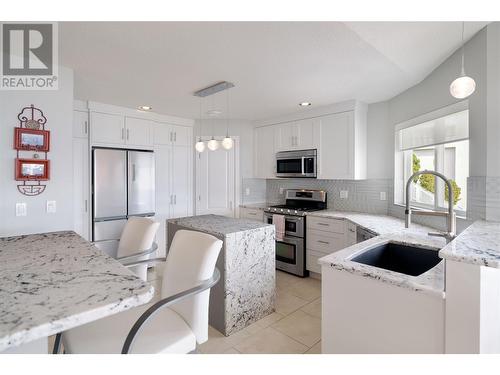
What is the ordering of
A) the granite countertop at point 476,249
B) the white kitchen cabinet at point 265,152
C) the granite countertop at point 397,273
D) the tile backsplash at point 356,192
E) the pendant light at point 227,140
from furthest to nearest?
the white kitchen cabinet at point 265,152 < the tile backsplash at point 356,192 < the pendant light at point 227,140 < the granite countertop at point 397,273 < the granite countertop at point 476,249

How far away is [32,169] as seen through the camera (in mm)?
2119

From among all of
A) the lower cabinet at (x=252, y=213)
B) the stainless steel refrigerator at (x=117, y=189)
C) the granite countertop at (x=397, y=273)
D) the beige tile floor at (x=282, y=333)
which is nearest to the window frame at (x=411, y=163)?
the granite countertop at (x=397, y=273)

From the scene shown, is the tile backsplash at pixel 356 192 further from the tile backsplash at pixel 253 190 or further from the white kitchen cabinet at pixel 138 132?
the white kitchen cabinet at pixel 138 132

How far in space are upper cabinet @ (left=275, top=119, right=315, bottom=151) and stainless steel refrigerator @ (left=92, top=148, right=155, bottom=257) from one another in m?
1.89

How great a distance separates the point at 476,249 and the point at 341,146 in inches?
102

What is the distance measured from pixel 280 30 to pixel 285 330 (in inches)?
89.8

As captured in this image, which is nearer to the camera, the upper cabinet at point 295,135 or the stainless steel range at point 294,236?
the stainless steel range at point 294,236

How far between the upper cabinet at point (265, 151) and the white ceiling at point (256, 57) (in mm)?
1140

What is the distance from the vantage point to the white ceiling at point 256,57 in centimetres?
173

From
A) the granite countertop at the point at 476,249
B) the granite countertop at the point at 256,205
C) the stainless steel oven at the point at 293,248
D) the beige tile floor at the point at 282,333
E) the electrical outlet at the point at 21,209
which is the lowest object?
the beige tile floor at the point at 282,333

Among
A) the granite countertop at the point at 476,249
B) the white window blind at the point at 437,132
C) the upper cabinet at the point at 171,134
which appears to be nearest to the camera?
the granite countertop at the point at 476,249

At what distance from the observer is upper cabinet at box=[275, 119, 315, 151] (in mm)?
3821

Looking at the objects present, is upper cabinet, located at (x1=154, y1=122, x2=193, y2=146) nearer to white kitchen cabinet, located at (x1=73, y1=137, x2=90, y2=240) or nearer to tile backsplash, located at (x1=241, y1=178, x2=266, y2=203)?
white kitchen cabinet, located at (x1=73, y1=137, x2=90, y2=240)

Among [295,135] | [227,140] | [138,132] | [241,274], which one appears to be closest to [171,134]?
[138,132]
